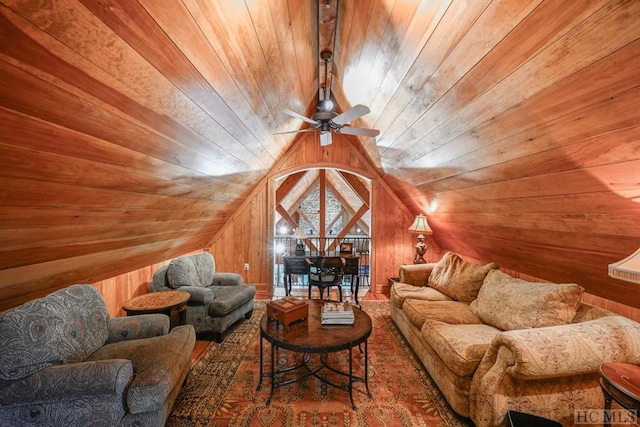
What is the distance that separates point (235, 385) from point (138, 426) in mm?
933

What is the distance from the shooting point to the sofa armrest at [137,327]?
219 cm

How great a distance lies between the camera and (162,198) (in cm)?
252

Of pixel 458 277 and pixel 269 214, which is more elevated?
pixel 269 214

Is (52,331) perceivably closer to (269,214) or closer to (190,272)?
(190,272)

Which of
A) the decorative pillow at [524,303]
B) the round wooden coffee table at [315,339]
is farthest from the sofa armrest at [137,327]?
the decorative pillow at [524,303]

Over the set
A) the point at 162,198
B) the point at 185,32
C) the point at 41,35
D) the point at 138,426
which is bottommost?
the point at 138,426

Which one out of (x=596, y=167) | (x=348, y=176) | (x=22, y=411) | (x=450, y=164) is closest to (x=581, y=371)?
(x=596, y=167)

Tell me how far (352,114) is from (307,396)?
2.35 meters

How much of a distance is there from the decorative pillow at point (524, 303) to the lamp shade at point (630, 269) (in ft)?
2.42

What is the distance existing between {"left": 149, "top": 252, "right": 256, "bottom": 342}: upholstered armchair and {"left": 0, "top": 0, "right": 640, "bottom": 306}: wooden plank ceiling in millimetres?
497

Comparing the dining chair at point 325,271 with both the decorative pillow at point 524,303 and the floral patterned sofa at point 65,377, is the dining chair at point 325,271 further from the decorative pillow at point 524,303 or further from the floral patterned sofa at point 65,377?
the floral patterned sofa at point 65,377

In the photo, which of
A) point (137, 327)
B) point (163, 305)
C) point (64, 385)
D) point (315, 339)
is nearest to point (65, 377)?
point (64, 385)

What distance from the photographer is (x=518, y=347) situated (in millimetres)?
1613

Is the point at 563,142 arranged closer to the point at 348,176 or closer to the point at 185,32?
the point at 185,32
